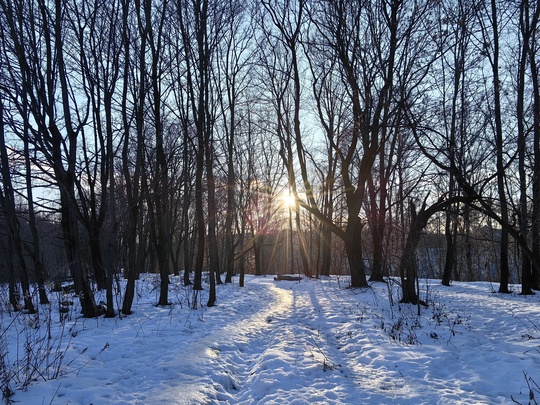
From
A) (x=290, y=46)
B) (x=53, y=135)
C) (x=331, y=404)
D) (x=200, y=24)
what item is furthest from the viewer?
(x=290, y=46)

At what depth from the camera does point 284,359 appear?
17.0 feet

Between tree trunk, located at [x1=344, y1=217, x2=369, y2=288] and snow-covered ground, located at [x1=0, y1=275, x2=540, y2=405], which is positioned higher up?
tree trunk, located at [x1=344, y1=217, x2=369, y2=288]

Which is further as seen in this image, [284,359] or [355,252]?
[355,252]

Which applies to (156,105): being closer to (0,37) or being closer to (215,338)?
(0,37)

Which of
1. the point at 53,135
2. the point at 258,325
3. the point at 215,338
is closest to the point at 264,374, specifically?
the point at 215,338

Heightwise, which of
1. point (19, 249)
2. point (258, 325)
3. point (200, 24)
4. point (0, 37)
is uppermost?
point (200, 24)

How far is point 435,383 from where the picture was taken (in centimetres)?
408

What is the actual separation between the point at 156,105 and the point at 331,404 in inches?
326

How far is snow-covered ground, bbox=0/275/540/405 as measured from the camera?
3826 mm

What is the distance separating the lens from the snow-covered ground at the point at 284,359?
3826 mm

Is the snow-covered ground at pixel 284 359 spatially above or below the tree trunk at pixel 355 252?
below

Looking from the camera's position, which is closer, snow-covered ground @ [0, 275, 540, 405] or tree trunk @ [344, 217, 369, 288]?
snow-covered ground @ [0, 275, 540, 405]

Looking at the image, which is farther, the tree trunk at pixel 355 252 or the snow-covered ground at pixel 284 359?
the tree trunk at pixel 355 252

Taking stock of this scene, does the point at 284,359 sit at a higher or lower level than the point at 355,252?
lower
